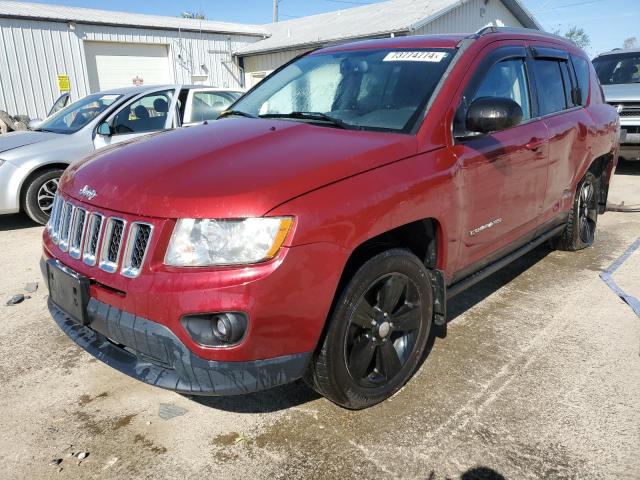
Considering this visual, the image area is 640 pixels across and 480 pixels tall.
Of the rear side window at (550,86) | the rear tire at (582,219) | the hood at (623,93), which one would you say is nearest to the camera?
the rear side window at (550,86)

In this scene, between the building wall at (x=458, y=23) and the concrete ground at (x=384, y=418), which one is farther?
the building wall at (x=458, y=23)

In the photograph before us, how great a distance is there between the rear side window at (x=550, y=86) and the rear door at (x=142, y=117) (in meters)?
4.47

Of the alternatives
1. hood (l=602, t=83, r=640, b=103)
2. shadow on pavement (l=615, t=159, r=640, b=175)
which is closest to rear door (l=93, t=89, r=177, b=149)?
hood (l=602, t=83, r=640, b=103)

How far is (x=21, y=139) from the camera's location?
6.43 m

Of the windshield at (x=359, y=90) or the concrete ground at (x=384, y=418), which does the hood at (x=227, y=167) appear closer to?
the windshield at (x=359, y=90)

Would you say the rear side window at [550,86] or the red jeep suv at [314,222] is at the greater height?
the rear side window at [550,86]

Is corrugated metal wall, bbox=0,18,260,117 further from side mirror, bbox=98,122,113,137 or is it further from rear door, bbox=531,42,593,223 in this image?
rear door, bbox=531,42,593,223

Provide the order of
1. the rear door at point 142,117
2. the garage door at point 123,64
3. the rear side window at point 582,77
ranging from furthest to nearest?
the garage door at point 123,64
the rear door at point 142,117
the rear side window at point 582,77

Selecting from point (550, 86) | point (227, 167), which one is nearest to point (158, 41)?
point (550, 86)

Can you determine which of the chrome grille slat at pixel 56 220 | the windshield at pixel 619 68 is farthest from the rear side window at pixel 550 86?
the windshield at pixel 619 68

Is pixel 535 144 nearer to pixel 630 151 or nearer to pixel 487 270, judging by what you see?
pixel 487 270

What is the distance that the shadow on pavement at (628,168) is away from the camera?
9.69 m

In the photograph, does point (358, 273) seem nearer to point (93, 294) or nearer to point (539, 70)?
point (93, 294)

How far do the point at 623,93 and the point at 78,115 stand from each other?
29.3 ft
